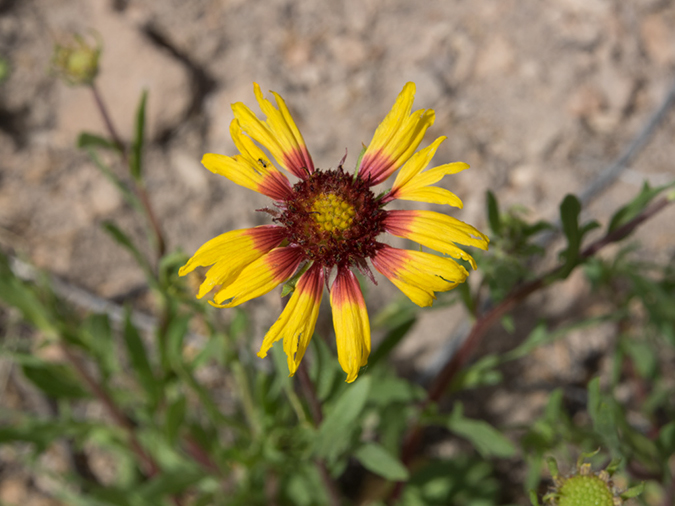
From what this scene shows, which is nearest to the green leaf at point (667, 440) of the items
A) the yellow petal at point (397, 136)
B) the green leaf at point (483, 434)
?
the green leaf at point (483, 434)

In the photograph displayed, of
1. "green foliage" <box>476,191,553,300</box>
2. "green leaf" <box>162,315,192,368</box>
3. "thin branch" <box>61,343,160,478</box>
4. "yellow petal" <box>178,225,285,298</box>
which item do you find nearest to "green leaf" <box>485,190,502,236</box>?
"green foliage" <box>476,191,553,300</box>

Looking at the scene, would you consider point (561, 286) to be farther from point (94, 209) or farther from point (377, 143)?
point (94, 209)

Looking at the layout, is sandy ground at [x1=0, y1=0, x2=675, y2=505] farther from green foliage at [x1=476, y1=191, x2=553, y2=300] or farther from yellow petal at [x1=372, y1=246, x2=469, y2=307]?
yellow petal at [x1=372, y1=246, x2=469, y2=307]

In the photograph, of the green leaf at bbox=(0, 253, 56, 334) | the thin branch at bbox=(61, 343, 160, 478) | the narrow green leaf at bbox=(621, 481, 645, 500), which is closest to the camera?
the narrow green leaf at bbox=(621, 481, 645, 500)

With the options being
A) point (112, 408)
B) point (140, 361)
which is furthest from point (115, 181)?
point (112, 408)

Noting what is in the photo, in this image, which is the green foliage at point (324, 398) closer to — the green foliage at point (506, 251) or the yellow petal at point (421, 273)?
the green foliage at point (506, 251)

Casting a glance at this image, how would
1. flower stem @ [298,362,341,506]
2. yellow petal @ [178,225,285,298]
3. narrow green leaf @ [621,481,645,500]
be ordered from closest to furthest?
yellow petal @ [178,225,285,298] → narrow green leaf @ [621,481,645,500] → flower stem @ [298,362,341,506]
